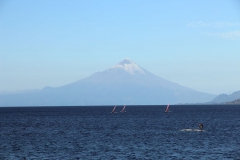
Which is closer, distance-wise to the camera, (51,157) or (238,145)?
(51,157)

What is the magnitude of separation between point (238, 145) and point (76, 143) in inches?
920

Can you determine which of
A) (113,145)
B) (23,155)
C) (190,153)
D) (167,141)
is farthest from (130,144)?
(23,155)

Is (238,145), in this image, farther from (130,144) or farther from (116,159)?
(116,159)

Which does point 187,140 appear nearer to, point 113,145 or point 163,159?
point 113,145

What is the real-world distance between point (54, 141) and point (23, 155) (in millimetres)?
15580

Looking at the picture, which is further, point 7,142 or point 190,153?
point 7,142

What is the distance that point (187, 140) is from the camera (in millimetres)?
70000

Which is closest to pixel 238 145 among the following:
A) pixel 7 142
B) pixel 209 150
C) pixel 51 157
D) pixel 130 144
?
pixel 209 150

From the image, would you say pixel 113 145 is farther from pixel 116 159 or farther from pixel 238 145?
pixel 238 145

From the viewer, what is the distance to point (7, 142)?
228 feet

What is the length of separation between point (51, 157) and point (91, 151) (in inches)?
265

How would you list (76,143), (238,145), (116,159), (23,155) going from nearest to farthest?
(116,159), (23,155), (238,145), (76,143)

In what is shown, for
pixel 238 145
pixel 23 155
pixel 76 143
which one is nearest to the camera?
pixel 23 155

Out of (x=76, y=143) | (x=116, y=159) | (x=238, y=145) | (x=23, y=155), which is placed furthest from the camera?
(x=76, y=143)
